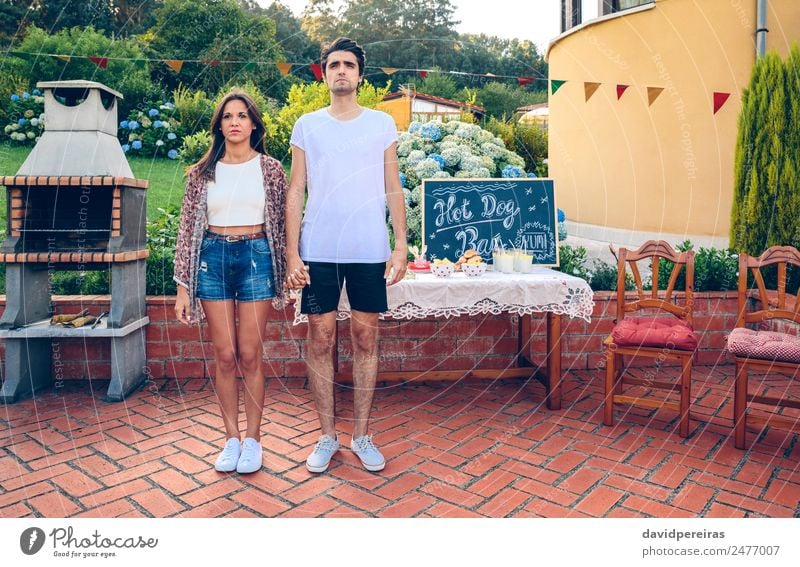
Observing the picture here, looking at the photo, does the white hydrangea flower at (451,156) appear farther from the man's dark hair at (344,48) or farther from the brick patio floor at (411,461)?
the man's dark hair at (344,48)

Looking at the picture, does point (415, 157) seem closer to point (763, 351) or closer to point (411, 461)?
point (411, 461)

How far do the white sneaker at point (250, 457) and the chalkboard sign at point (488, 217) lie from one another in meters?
1.69

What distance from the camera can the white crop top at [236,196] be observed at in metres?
2.53

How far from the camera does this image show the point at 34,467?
270 centimetres

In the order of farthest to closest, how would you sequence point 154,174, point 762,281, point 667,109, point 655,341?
point 154,174 → point 667,109 → point 762,281 → point 655,341

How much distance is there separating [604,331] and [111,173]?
347 centimetres

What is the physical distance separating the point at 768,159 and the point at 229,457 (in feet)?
15.2

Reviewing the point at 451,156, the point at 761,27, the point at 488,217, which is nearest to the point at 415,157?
the point at 451,156

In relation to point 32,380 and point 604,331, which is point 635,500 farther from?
point 32,380

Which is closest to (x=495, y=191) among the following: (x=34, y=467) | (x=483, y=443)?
(x=483, y=443)

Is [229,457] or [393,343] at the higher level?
[393,343]

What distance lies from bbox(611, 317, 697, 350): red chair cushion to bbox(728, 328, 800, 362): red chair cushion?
0.20 m

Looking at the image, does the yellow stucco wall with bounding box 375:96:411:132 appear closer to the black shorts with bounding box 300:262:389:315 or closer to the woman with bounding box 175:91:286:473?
the woman with bounding box 175:91:286:473

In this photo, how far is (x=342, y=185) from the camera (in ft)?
8.29
